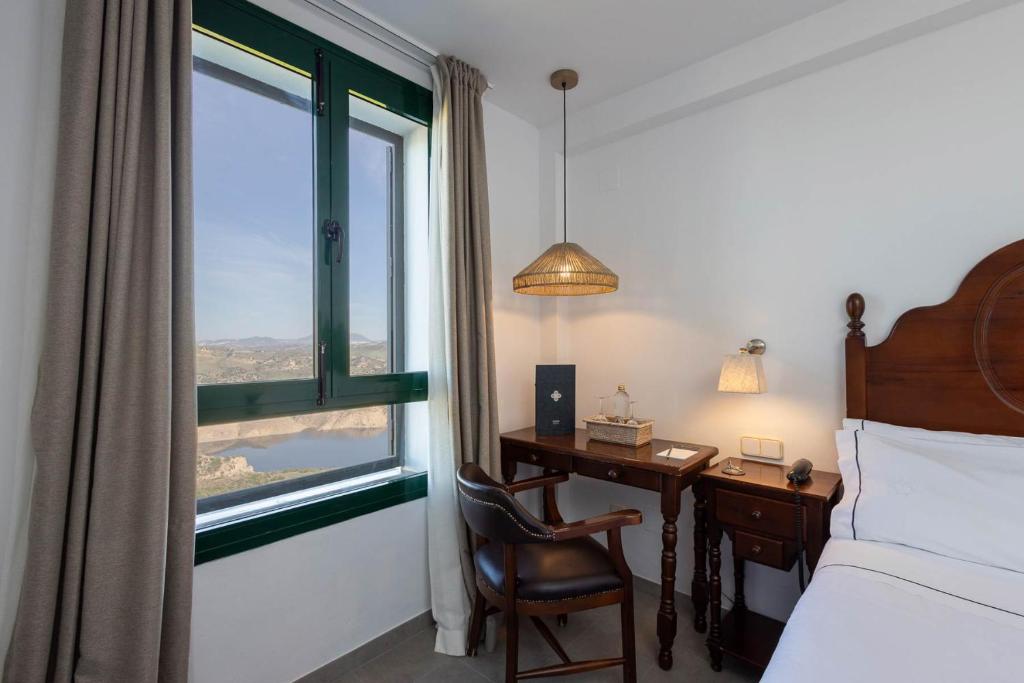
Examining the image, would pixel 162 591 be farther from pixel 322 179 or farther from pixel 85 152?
pixel 322 179

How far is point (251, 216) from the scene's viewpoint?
184 centimetres

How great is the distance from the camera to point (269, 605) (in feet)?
5.78

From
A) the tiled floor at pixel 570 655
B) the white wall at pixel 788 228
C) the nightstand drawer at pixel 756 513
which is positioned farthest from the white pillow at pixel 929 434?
the tiled floor at pixel 570 655

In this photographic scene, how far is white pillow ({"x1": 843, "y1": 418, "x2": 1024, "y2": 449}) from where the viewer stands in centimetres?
161

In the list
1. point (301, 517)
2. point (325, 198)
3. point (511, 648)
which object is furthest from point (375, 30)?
point (511, 648)

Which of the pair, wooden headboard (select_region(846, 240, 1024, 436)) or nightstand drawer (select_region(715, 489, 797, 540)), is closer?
wooden headboard (select_region(846, 240, 1024, 436))

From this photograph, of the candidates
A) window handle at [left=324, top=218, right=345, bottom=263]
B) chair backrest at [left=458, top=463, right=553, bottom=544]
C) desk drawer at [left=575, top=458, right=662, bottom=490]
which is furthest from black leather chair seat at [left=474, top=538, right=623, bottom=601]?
window handle at [left=324, top=218, right=345, bottom=263]

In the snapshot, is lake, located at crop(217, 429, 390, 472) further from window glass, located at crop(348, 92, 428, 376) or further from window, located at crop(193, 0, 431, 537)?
window glass, located at crop(348, 92, 428, 376)

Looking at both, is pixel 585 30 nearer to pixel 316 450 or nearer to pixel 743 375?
pixel 743 375

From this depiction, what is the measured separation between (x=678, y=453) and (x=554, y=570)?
774 millimetres

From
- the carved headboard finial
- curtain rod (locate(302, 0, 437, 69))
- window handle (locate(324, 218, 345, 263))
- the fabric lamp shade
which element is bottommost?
the fabric lamp shade

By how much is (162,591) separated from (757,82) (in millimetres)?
2932

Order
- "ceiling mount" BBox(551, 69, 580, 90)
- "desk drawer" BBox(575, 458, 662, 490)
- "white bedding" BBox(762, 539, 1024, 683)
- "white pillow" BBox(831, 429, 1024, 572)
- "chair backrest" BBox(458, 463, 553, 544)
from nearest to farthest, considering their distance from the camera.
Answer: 1. "white bedding" BBox(762, 539, 1024, 683)
2. "white pillow" BBox(831, 429, 1024, 572)
3. "chair backrest" BBox(458, 463, 553, 544)
4. "desk drawer" BBox(575, 458, 662, 490)
5. "ceiling mount" BBox(551, 69, 580, 90)

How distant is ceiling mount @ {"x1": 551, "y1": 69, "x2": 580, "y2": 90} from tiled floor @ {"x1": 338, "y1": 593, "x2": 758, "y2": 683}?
263 centimetres
